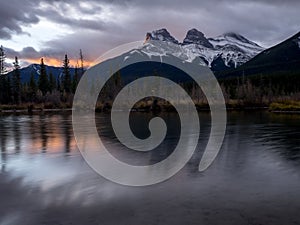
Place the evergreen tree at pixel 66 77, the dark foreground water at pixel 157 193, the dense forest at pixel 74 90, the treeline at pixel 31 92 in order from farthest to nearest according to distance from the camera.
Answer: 1. the evergreen tree at pixel 66 77
2. the treeline at pixel 31 92
3. the dense forest at pixel 74 90
4. the dark foreground water at pixel 157 193

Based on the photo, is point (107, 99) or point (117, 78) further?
point (117, 78)

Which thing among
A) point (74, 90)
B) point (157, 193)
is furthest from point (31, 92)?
point (157, 193)

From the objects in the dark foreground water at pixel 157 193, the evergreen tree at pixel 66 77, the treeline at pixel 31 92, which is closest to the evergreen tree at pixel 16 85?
the treeline at pixel 31 92

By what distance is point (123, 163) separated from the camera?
647 inches

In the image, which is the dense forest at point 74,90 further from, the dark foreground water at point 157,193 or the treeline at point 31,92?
the dark foreground water at point 157,193

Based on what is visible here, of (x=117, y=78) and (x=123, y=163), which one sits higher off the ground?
(x=117, y=78)

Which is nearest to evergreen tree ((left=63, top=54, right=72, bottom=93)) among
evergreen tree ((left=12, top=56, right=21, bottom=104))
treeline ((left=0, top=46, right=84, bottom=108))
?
treeline ((left=0, top=46, right=84, bottom=108))

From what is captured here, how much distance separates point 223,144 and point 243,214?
43.7ft

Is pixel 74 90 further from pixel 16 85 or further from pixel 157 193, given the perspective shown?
pixel 157 193

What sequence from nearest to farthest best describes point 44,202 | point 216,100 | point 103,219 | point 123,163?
point 103,219
point 44,202
point 123,163
point 216,100

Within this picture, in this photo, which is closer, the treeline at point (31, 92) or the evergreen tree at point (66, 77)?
the treeline at point (31, 92)

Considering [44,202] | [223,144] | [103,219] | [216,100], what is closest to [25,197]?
[44,202]

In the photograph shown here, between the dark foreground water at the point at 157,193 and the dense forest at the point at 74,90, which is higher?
the dense forest at the point at 74,90

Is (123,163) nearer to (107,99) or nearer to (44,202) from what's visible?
(44,202)
